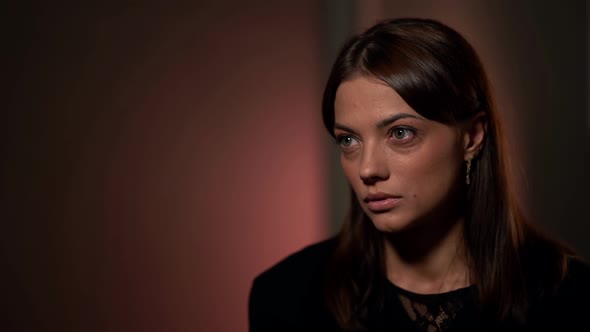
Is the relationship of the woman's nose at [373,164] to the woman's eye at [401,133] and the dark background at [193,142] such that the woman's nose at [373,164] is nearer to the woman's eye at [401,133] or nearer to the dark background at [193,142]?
the woman's eye at [401,133]

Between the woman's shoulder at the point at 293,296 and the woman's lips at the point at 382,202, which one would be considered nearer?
the woman's lips at the point at 382,202

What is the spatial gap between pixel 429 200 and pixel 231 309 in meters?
0.86

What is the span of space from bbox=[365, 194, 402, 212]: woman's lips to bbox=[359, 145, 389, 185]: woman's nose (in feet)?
0.14

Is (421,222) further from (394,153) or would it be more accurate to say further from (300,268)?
(300,268)

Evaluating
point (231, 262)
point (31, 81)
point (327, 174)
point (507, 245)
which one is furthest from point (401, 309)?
point (31, 81)

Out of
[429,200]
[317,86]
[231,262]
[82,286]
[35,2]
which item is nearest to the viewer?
[429,200]

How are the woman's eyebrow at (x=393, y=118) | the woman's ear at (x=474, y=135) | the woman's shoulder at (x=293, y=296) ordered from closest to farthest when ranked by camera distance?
the woman's eyebrow at (x=393, y=118)
the woman's ear at (x=474, y=135)
the woman's shoulder at (x=293, y=296)

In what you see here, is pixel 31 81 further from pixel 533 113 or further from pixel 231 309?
pixel 533 113

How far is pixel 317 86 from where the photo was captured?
2043 millimetres

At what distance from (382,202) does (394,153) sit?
0.11m

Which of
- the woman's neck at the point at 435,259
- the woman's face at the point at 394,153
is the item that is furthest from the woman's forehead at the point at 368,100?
the woman's neck at the point at 435,259

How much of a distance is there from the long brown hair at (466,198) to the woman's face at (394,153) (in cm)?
3

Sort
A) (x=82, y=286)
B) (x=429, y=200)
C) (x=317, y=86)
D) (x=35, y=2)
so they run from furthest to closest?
(x=317, y=86) < (x=82, y=286) < (x=35, y=2) < (x=429, y=200)

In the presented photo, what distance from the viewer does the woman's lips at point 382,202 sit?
Result: 1.26 metres
